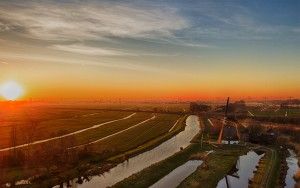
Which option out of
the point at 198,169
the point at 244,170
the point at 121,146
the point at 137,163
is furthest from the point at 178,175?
the point at 121,146

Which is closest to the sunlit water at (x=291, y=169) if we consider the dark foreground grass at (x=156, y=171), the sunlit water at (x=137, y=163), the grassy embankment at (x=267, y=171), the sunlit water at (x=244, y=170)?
the grassy embankment at (x=267, y=171)

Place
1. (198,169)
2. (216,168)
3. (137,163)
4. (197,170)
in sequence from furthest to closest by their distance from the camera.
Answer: (137,163)
(216,168)
(198,169)
(197,170)

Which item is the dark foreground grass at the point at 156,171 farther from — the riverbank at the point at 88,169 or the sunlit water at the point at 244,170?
the sunlit water at the point at 244,170

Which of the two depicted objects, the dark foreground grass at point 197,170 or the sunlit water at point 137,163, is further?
the sunlit water at point 137,163

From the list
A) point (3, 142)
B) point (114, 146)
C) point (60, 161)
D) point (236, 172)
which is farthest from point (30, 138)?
point (236, 172)

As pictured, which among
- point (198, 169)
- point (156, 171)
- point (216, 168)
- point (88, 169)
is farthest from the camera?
point (216, 168)

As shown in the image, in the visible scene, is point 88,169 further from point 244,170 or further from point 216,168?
point 244,170

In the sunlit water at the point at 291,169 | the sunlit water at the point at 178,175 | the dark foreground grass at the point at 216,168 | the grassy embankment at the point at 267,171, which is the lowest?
the sunlit water at the point at 178,175
